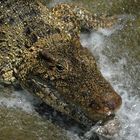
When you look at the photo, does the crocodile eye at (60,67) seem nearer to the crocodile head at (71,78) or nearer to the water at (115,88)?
the crocodile head at (71,78)

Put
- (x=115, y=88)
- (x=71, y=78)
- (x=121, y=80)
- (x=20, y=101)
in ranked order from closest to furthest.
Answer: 1. (x=71, y=78)
2. (x=20, y=101)
3. (x=115, y=88)
4. (x=121, y=80)

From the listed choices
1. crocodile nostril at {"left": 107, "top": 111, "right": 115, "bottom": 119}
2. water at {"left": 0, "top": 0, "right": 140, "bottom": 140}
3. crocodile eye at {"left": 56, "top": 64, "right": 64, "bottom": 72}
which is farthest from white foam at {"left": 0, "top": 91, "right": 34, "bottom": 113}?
crocodile nostril at {"left": 107, "top": 111, "right": 115, "bottom": 119}

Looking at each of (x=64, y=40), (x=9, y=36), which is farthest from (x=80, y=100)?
(x=9, y=36)

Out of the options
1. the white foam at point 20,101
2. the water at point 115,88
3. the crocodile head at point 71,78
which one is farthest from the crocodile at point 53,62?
the water at point 115,88

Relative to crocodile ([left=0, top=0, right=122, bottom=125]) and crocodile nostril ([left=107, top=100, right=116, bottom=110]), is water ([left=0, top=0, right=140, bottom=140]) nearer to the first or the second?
crocodile ([left=0, top=0, right=122, bottom=125])

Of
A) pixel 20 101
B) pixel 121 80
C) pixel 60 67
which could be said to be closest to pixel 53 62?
pixel 60 67

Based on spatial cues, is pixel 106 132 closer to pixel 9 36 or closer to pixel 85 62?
pixel 85 62

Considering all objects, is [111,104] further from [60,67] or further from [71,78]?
[60,67]
